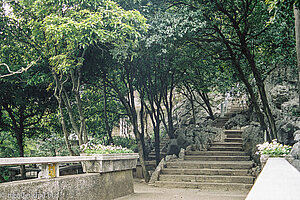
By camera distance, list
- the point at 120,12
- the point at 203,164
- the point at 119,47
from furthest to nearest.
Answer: the point at 203,164, the point at 119,47, the point at 120,12

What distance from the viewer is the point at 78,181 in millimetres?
5504

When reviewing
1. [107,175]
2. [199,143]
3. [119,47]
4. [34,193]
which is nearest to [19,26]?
[119,47]

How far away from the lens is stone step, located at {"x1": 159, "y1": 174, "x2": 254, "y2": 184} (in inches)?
416

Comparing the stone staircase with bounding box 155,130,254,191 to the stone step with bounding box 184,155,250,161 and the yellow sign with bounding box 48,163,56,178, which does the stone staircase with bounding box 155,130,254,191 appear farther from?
the yellow sign with bounding box 48,163,56,178

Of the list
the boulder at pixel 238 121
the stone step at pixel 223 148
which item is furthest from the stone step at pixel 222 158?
the boulder at pixel 238 121

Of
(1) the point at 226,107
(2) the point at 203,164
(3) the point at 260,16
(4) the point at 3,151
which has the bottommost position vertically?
(2) the point at 203,164

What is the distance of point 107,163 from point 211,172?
6.14m

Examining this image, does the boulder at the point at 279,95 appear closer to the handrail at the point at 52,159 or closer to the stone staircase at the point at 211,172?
the stone staircase at the point at 211,172

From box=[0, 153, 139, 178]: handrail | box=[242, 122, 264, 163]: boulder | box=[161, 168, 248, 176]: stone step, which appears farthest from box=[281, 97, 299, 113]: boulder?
box=[0, 153, 139, 178]: handrail

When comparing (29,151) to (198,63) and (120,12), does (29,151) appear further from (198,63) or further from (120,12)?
(120,12)

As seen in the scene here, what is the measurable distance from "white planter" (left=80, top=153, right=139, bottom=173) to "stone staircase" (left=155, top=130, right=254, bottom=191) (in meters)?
4.25

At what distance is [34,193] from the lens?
434 centimetres

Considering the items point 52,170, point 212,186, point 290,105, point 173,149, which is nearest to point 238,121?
point 290,105

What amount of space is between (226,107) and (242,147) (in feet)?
28.8
